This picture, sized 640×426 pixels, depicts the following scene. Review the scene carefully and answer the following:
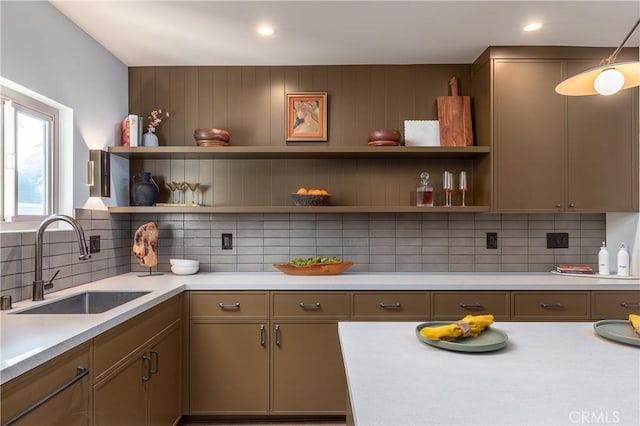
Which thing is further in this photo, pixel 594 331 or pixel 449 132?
pixel 449 132

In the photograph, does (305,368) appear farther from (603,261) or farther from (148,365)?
(603,261)

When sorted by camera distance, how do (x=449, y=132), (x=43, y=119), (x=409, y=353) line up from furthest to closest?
(x=449, y=132), (x=43, y=119), (x=409, y=353)

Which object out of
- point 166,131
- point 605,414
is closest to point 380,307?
point 605,414

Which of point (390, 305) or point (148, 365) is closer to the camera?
point (148, 365)

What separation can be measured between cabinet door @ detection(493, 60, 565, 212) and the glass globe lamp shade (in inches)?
52.8

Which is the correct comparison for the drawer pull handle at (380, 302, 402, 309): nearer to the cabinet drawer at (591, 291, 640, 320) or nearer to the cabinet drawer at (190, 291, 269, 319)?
the cabinet drawer at (190, 291, 269, 319)

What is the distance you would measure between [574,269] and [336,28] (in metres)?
2.35

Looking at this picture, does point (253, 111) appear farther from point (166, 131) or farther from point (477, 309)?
point (477, 309)

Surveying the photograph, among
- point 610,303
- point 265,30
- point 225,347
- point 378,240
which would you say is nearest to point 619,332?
point 610,303

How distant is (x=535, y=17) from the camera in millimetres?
2227

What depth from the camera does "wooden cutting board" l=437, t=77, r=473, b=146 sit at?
9.27 feet

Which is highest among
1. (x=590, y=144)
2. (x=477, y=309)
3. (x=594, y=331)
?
(x=590, y=144)

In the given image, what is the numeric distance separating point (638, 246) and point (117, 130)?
12.5ft

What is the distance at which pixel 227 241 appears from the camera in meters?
2.96
